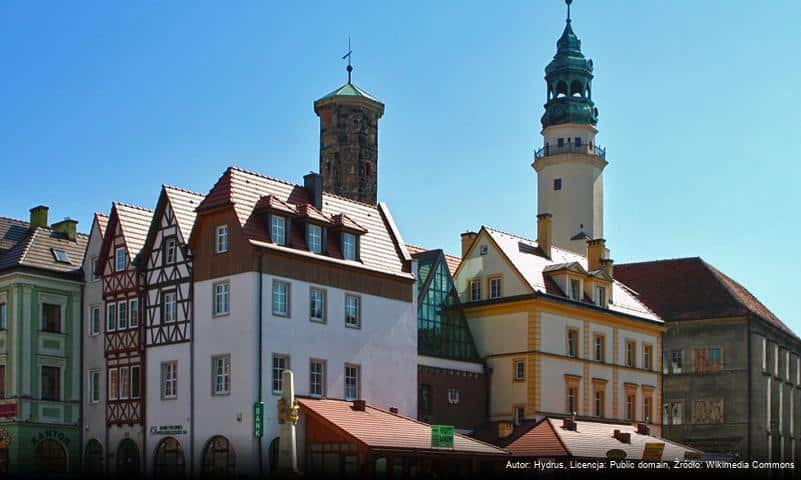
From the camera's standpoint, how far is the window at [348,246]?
4997 centimetres

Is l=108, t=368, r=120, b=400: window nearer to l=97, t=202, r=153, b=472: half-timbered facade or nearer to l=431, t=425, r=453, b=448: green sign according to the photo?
l=97, t=202, r=153, b=472: half-timbered facade

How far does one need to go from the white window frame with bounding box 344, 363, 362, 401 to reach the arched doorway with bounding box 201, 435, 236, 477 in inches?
215

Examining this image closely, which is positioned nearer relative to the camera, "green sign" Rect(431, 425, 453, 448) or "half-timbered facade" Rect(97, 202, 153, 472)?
"green sign" Rect(431, 425, 453, 448)

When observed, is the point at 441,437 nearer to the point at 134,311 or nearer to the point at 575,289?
the point at 134,311

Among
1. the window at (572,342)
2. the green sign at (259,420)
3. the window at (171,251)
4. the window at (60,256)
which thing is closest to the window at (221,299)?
the window at (171,251)

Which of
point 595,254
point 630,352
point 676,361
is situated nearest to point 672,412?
point 676,361

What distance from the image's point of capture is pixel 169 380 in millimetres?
48500

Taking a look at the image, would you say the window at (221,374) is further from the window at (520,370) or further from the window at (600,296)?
→ the window at (600,296)

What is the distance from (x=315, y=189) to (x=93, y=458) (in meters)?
14.1

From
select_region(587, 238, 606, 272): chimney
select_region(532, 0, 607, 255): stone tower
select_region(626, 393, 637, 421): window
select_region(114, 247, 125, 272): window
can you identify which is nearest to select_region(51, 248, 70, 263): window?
select_region(114, 247, 125, 272): window

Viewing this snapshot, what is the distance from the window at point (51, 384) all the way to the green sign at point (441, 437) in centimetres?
1645

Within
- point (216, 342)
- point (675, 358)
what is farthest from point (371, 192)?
point (216, 342)

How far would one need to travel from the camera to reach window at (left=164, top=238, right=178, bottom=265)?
49.2m

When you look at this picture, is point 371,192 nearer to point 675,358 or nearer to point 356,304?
point 675,358
